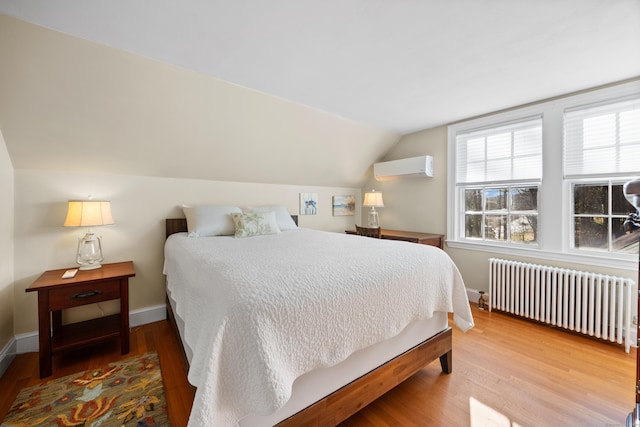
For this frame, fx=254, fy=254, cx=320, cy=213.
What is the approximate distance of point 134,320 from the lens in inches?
98.8

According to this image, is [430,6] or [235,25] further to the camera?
[235,25]

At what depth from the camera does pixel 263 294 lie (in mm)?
1008

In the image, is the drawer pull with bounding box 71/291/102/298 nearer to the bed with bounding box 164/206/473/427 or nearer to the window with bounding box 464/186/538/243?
the bed with bounding box 164/206/473/427

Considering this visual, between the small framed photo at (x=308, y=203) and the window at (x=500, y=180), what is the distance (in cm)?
196

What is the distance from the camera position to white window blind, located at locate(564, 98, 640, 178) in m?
2.13

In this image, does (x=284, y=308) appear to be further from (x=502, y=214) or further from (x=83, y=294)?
(x=502, y=214)

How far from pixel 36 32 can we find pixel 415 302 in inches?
108

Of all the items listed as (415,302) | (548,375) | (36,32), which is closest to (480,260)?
(548,375)

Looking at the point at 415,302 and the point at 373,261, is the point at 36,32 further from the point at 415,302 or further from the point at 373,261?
the point at 415,302

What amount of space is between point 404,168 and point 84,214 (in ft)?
11.5

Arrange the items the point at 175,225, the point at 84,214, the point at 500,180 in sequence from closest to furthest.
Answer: the point at 84,214, the point at 175,225, the point at 500,180

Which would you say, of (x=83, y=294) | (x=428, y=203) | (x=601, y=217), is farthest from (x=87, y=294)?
(x=601, y=217)

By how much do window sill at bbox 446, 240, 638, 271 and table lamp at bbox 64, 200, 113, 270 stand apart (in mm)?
3724

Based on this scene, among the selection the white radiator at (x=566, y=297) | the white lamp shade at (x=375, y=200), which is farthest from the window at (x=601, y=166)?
the white lamp shade at (x=375, y=200)
